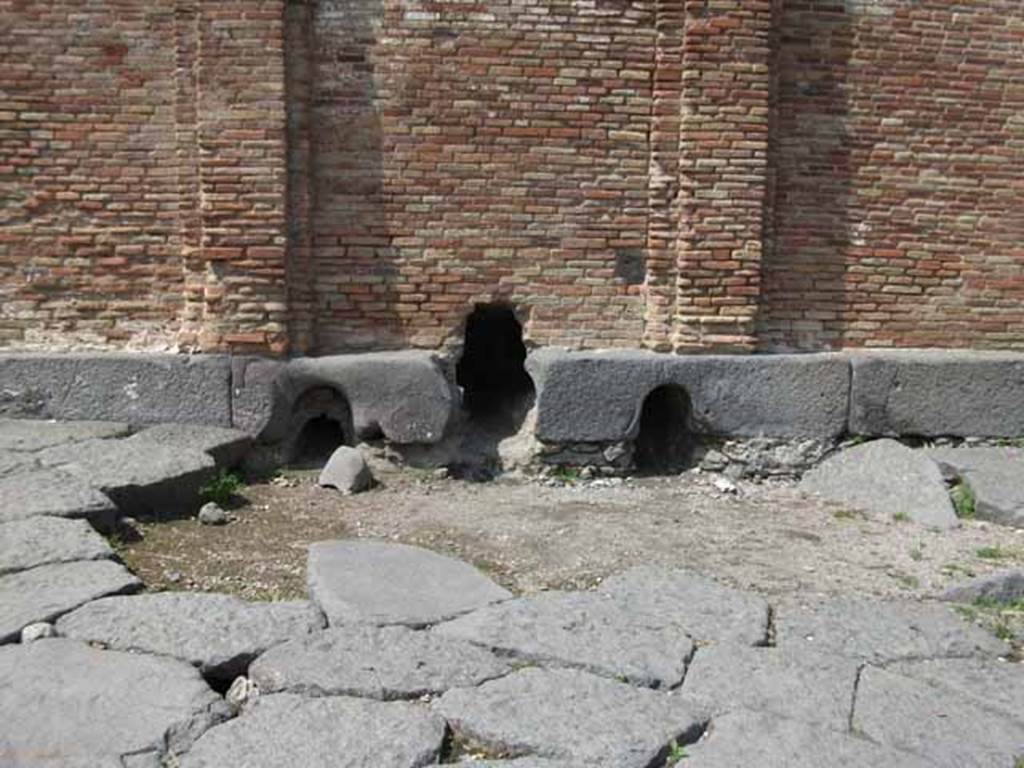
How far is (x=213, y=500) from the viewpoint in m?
5.31

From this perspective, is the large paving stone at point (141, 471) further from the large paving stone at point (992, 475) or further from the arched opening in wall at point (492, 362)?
the large paving stone at point (992, 475)

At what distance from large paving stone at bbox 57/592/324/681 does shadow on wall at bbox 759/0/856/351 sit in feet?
13.2

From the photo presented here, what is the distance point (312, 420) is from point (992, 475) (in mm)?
4331

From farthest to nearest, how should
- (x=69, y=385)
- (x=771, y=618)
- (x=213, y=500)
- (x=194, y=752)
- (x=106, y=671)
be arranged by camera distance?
1. (x=69, y=385)
2. (x=213, y=500)
3. (x=771, y=618)
4. (x=106, y=671)
5. (x=194, y=752)

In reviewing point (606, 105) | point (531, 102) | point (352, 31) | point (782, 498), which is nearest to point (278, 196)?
point (352, 31)

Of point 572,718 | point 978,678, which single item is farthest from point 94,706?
point 978,678

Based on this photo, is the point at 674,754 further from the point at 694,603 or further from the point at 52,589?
the point at 52,589

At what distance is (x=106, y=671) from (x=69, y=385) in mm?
3275

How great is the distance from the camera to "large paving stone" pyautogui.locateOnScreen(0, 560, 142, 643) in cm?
338

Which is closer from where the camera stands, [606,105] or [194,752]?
[194,752]

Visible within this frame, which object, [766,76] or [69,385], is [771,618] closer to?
[766,76]

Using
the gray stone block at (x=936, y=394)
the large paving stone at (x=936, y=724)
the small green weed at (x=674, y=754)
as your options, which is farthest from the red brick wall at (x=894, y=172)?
the small green weed at (x=674, y=754)

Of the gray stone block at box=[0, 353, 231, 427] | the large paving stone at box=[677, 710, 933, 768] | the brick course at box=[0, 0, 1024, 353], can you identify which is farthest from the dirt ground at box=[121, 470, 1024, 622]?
the large paving stone at box=[677, 710, 933, 768]

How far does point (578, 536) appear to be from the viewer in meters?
5.02
